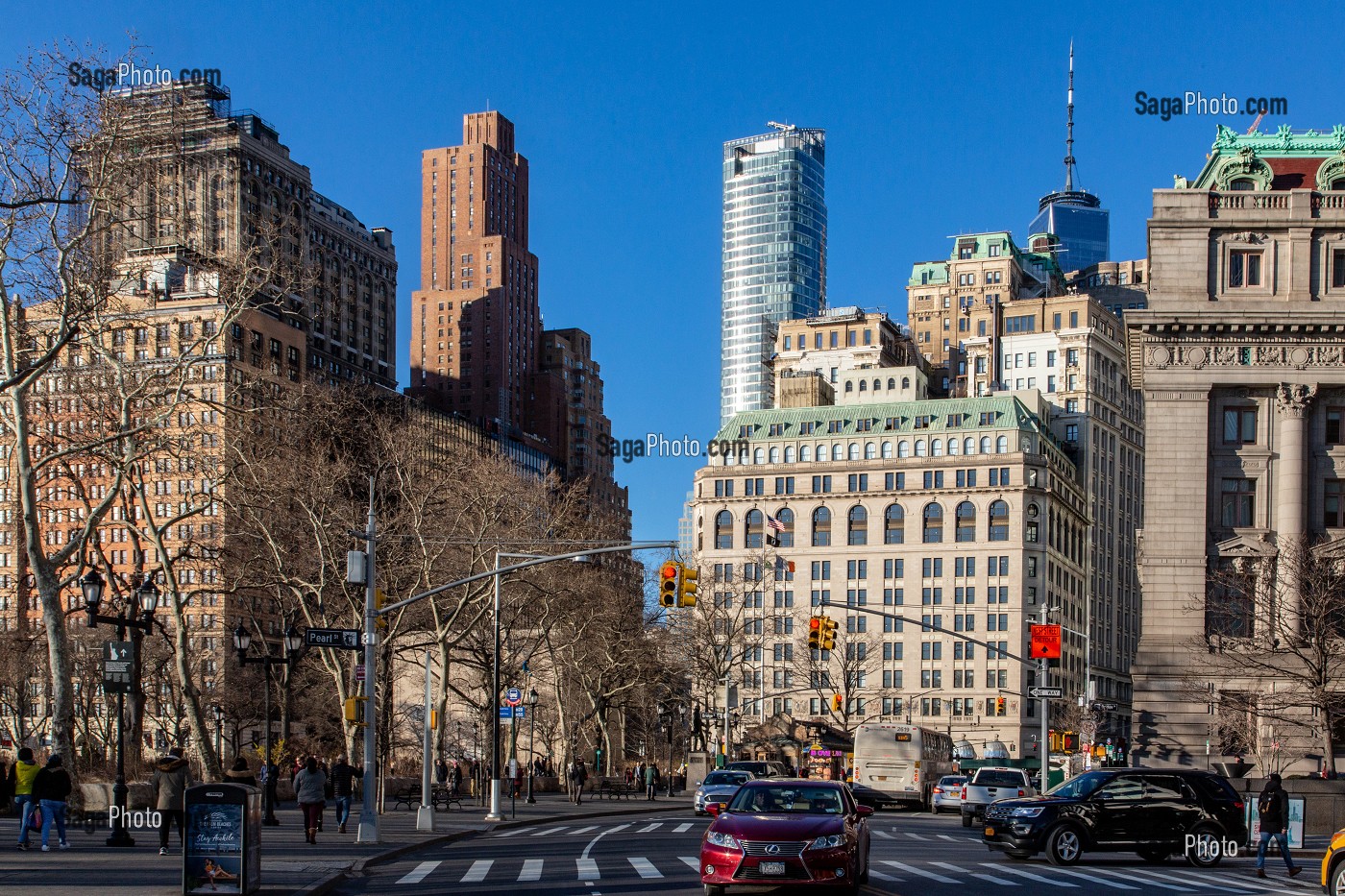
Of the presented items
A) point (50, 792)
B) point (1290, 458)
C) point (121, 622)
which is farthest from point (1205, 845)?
point (1290, 458)

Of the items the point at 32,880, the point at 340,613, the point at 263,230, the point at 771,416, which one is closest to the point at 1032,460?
the point at 771,416

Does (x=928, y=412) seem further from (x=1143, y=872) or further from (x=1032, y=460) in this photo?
(x=1143, y=872)

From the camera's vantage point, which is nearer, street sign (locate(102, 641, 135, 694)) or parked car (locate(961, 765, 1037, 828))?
street sign (locate(102, 641, 135, 694))

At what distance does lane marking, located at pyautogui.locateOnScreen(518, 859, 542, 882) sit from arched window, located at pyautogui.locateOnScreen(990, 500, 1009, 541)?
344ft

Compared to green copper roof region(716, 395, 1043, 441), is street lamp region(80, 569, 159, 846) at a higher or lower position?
lower

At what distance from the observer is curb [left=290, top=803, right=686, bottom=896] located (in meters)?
22.7

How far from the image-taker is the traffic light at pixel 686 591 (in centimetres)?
3903

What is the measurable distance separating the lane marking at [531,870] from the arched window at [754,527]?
356ft

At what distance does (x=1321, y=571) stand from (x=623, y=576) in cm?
5069

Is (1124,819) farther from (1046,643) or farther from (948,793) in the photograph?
(948,793)

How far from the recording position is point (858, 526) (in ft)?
443

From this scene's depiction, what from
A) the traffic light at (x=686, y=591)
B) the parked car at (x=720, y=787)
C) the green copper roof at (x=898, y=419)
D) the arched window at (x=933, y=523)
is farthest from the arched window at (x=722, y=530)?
the traffic light at (x=686, y=591)

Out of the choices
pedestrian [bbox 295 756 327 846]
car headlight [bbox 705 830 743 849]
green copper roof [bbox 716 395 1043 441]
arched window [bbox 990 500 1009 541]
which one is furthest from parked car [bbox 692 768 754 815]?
green copper roof [bbox 716 395 1043 441]

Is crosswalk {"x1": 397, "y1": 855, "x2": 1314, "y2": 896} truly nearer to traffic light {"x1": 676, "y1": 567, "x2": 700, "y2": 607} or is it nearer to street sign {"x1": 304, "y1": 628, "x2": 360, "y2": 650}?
Result: street sign {"x1": 304, "y1": 628, "x2": 360, "y2": 650}
